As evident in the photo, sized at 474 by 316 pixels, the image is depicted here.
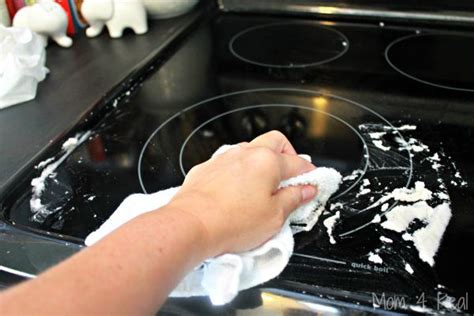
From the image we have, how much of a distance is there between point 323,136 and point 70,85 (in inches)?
15.6

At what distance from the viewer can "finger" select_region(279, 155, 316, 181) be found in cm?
47

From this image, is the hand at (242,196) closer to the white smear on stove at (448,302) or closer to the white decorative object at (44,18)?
the white smear on stove at (448,302)

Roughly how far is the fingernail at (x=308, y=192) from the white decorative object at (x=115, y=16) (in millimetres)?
557

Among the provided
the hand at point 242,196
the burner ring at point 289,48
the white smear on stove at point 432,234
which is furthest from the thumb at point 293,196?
the burner ring at point 289,48

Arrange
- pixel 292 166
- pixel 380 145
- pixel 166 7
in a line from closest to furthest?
pixel 292 166 → pixel 380 145 → pixel 166 7

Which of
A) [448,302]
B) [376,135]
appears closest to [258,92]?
[376,135]

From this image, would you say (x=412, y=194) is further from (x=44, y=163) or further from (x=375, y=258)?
(x=44, y=163)

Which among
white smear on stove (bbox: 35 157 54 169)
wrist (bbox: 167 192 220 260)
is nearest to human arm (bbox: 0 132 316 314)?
wrist (bbox: 167 192 220 260)

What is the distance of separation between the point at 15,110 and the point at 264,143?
0.39 m

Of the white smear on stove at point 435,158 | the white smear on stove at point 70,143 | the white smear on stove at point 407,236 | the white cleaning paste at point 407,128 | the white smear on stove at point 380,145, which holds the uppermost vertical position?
the white smear on stove at point 70,143

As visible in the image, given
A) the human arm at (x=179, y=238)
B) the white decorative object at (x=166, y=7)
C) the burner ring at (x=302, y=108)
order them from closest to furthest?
the human arm at (x=179, y=238) < the burner ring at (x=302, y=108) < the white decorative object at (x=166, y=7)

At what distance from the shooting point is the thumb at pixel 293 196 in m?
0.44

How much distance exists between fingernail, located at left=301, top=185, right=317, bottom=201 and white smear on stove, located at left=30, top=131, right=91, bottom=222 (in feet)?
0.87

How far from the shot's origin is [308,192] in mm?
466
